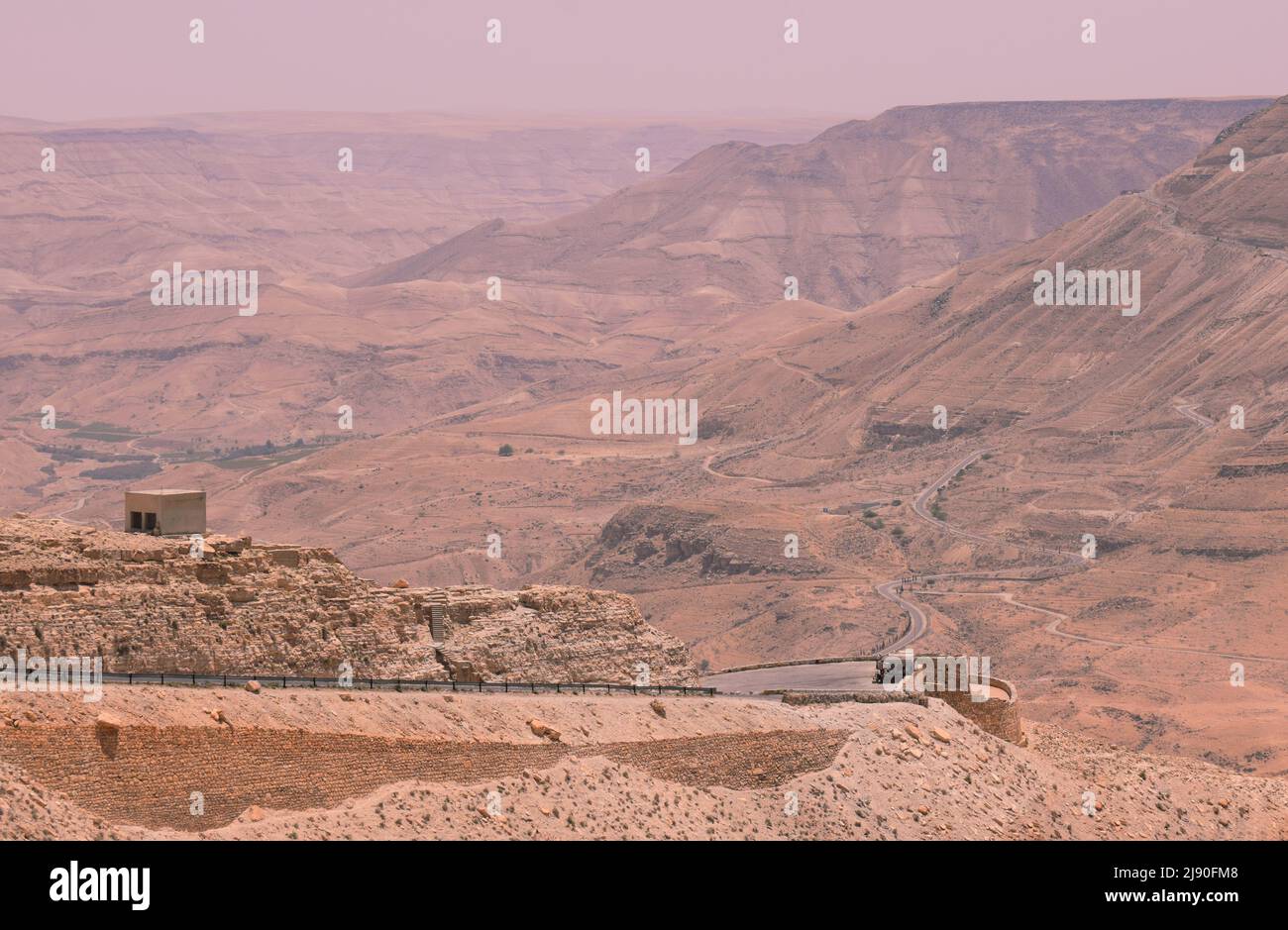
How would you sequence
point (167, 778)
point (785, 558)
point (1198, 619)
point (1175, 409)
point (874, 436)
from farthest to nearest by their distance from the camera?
1. point (874, 436)
2. point (1175, 409)
3. point (785, 558)
4. point (1198, 619)
5. point (167, 778)

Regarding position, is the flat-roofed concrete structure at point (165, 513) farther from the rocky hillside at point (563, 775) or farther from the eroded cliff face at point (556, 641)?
the rocky hillside at point (563, 775)

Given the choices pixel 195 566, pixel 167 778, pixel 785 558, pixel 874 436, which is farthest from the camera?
pixel 874 436

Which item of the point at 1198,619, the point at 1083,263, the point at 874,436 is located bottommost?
the point at 1198,619

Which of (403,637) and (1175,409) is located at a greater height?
(1175,409)

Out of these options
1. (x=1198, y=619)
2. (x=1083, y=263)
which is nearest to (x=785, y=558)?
(x=1198, y=619)

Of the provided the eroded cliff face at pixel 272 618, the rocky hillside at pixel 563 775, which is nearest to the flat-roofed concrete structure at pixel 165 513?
the eroded cliff face at pixel 272 618
